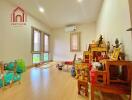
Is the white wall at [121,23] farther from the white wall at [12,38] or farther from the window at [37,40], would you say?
the window at [37,40]

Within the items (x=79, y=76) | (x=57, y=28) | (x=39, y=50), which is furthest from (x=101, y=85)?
(x=57, y=28)

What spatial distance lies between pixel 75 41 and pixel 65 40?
0.80 m

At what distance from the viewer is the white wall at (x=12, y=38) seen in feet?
16.3

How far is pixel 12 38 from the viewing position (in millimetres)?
5570

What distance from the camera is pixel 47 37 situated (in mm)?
10172

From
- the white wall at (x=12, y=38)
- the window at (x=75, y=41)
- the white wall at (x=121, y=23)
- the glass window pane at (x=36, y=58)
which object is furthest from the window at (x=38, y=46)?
the white wall at (x=121, y=23)

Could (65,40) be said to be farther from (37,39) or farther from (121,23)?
(121,23)

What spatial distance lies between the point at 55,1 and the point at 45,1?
38 centimetres

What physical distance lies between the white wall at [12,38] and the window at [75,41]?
3.59 metres

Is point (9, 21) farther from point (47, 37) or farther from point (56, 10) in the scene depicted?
point (47, 37)

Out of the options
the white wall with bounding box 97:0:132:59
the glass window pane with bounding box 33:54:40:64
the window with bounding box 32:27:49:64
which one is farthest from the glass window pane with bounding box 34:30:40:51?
the white wall with bounding box 97:0:132:59

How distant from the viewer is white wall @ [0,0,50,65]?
4970 millimetres

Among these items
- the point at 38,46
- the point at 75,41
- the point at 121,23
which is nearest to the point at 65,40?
the point at 75,41

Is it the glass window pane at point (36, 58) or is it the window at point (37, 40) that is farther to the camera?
the window at point (37, 40)
